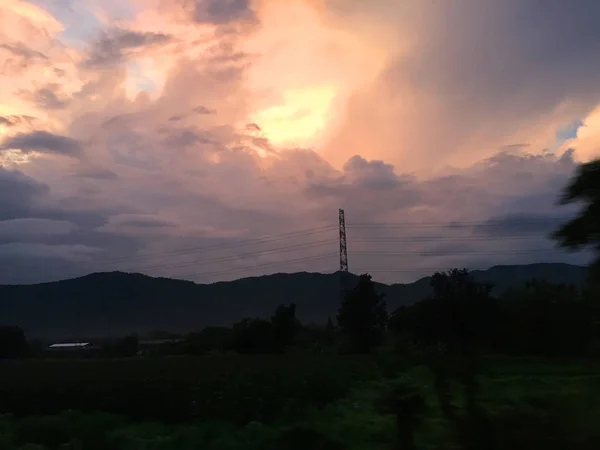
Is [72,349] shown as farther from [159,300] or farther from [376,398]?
[376,398]

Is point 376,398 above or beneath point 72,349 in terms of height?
beneath

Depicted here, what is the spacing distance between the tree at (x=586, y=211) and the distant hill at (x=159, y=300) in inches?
3764

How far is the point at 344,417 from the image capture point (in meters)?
15.0

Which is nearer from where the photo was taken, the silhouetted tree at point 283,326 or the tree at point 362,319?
the silhouetted tree at point 283,326

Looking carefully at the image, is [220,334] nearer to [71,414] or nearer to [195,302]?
[195,302]

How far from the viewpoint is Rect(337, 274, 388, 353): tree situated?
87.1 metres

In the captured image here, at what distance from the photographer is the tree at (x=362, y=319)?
87.1m

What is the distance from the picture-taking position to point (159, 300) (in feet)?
422

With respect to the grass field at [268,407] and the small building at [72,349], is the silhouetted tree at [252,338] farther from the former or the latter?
the grass field at [268,407]

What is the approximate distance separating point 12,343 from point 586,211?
77.9 m

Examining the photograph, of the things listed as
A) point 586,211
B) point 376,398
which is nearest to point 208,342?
point 376,398

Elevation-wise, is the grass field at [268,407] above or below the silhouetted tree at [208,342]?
below

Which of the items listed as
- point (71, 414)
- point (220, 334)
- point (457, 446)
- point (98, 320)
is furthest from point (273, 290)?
point (457, 446)

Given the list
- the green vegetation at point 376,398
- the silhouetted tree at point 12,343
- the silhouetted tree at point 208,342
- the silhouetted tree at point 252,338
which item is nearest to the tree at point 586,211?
the green vegetation at point 376,398
